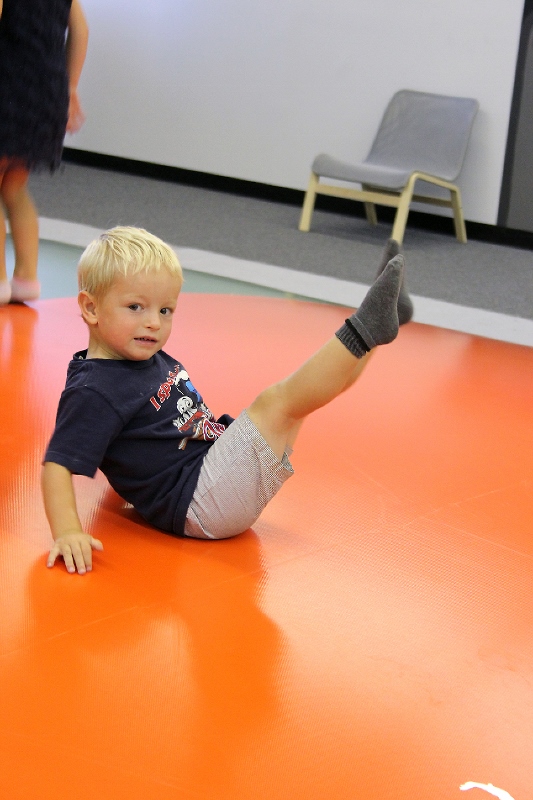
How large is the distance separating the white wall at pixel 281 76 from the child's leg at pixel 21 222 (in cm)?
318

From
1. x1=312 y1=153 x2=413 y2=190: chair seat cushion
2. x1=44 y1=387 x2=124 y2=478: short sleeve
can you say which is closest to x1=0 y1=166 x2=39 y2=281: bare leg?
x1=44 y1=387 x2=124 y2=478: short sleeve

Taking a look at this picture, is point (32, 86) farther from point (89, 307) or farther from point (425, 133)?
point (425, 133)

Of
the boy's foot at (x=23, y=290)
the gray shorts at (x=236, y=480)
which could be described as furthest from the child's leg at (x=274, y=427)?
the boy's foot at (x=23, y=290)

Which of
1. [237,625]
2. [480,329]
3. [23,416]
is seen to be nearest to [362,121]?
[480,329]

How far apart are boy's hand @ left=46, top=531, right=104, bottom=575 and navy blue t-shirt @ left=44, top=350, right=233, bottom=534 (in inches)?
3.5

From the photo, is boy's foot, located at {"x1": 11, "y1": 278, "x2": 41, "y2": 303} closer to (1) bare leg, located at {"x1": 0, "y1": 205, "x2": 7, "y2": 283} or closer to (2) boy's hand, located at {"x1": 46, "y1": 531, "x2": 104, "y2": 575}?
(1) bare leg, located at {"x1": 0, "y1": 205, "x2": 7, "y2": 283}

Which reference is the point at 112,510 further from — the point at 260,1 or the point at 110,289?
the point at 260,1

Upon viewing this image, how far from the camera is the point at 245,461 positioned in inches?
53.3

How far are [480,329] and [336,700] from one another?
87.3 inches

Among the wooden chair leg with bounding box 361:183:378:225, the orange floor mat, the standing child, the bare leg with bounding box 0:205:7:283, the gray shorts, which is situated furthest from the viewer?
the wooden chair leg with bounding box 361:183:378:225

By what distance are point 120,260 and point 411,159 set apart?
3.85 m

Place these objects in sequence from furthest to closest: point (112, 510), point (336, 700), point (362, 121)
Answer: point (362, 121) < point (112, 510) < point (336, 700)

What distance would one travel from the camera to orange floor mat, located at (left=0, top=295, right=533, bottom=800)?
931mm

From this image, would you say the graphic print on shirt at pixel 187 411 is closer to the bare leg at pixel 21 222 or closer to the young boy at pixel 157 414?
the young boy at pixel 157 414
